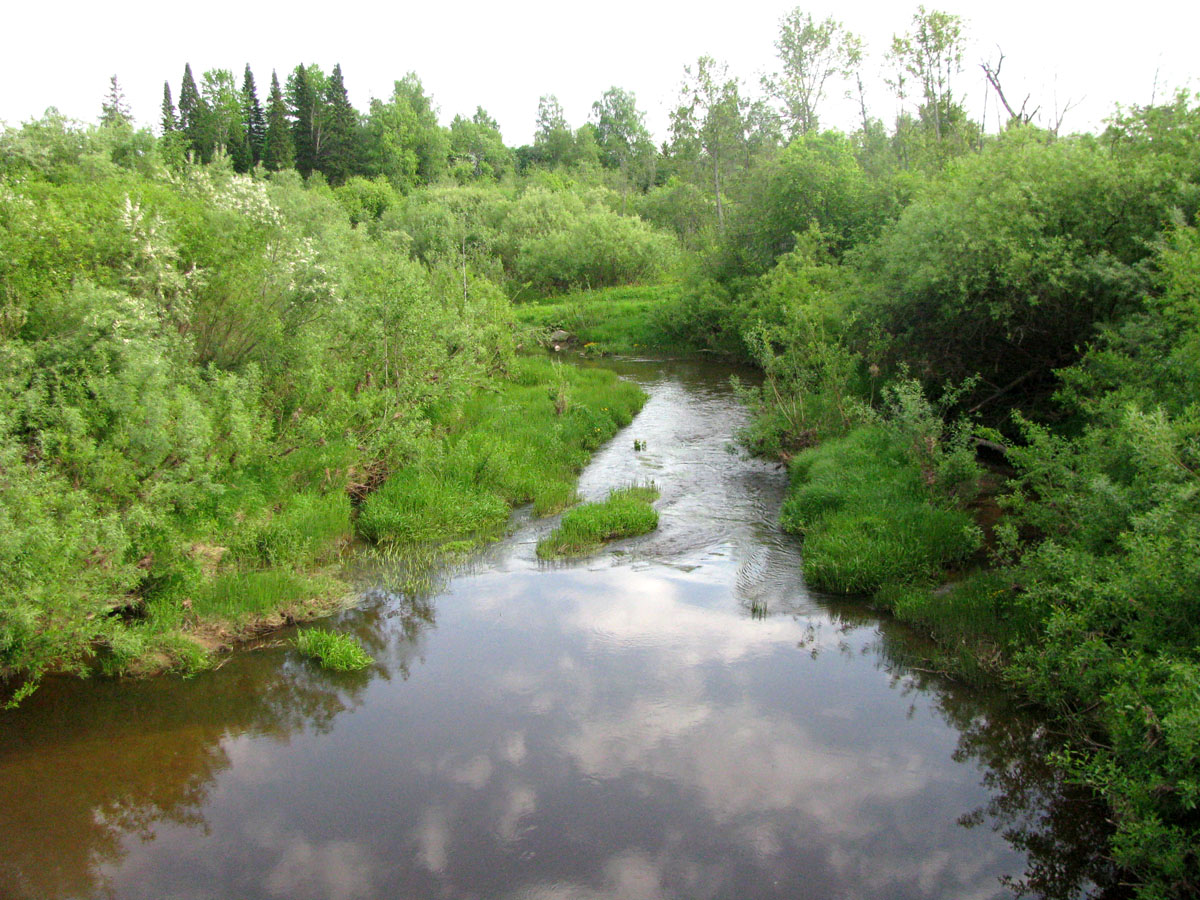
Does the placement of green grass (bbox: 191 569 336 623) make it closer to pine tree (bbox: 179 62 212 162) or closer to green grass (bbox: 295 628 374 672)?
green grass (bbox: 295 628 374 672)

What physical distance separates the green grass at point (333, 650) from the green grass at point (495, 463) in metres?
3.70

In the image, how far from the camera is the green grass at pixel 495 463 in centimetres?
1477

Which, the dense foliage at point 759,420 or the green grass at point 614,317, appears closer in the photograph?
the dense foliage at point 759,420

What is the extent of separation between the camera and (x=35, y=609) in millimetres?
8219

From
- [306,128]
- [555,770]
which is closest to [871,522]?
[555,770]

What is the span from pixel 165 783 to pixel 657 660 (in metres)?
5.51

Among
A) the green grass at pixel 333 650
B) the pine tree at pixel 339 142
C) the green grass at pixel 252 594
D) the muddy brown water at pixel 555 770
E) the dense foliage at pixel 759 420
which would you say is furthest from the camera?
the pine tree at pixel 339 142

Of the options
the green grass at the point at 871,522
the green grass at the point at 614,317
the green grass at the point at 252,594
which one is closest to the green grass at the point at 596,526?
the green grass at the point at 871,522

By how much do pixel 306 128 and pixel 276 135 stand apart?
5.14m

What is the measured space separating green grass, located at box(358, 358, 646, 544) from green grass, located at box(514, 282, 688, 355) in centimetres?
1502

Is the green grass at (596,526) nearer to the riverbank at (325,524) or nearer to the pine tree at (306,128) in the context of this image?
the riverbank at (325,524)

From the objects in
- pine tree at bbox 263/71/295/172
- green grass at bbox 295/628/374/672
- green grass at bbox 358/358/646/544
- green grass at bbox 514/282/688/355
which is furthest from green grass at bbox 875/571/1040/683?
pine tree at bbox 263/71/295/172

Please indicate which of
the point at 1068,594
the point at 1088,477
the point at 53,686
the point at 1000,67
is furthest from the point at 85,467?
the point at 1000,67

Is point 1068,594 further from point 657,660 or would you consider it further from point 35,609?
point 35,609
